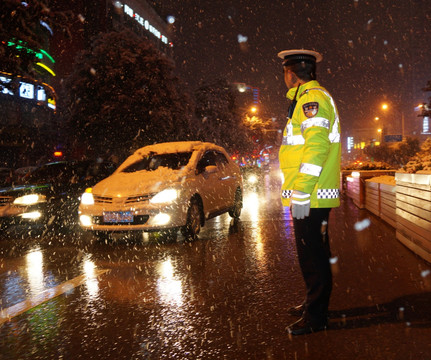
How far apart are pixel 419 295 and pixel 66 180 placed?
8559 millimetres

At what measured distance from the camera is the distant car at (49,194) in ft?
31.7

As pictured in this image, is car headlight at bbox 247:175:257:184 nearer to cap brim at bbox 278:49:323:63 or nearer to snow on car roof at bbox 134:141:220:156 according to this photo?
snow on car roof at bbox 134:141:220:156

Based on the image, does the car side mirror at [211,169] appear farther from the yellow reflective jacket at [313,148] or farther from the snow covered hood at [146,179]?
the yellow reflective jacket at [313,148]

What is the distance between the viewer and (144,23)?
85500mm

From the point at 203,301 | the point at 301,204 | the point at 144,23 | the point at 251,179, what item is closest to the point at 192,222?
the point at 203,301

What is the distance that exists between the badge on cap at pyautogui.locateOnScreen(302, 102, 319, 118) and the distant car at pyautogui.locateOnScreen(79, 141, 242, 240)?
16.0 ft

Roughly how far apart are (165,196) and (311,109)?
5.02 meters

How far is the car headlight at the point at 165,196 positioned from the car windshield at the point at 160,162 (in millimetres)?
1213

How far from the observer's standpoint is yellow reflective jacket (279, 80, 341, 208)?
3.39m

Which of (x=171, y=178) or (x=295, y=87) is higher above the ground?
(x=295, y=87)

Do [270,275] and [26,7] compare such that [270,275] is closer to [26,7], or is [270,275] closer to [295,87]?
[295,87]

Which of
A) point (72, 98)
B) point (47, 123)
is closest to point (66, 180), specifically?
point (72, 98)

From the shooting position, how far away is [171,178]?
859 centimetres

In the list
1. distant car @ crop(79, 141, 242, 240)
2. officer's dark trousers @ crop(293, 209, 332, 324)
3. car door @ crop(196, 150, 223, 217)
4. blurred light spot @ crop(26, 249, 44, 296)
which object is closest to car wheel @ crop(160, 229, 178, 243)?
distant car @ crop(79, 141, 242, 240)
